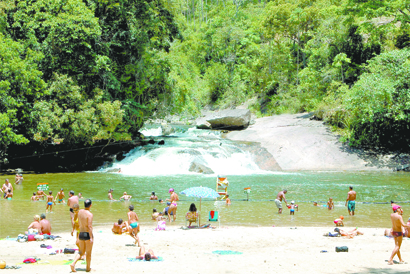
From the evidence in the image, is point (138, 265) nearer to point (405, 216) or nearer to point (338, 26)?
point (405, 216)

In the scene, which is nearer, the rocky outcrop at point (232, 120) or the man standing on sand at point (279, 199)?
the man standing on sand at point (279, 199)

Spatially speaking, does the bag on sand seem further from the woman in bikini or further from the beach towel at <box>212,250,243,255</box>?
the woman in bikini

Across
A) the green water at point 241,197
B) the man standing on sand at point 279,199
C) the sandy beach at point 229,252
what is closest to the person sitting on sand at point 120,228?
the sandy beach at point 229,252

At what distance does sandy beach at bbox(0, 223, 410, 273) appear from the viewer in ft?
29.2

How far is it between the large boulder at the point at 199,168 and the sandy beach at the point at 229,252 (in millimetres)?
13110

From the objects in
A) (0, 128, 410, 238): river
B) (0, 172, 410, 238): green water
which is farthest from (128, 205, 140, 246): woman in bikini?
(0, 128, 410, 238): river

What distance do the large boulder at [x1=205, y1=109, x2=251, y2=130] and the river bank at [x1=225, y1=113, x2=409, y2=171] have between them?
478 cm

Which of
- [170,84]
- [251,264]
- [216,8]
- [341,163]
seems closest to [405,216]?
[251,264]

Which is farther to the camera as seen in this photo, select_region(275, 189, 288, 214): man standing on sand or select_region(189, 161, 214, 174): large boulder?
select_region(189, 161, 214, 174): large boulder

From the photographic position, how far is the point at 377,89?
2834 cm

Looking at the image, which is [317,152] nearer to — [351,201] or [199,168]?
[199,168]

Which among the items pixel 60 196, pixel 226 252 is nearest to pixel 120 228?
pixel 226 252

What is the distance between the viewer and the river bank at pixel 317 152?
29766 millimetres

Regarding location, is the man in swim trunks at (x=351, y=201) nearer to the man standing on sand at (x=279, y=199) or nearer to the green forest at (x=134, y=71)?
the man standing on sand at (x=279, y=199)
